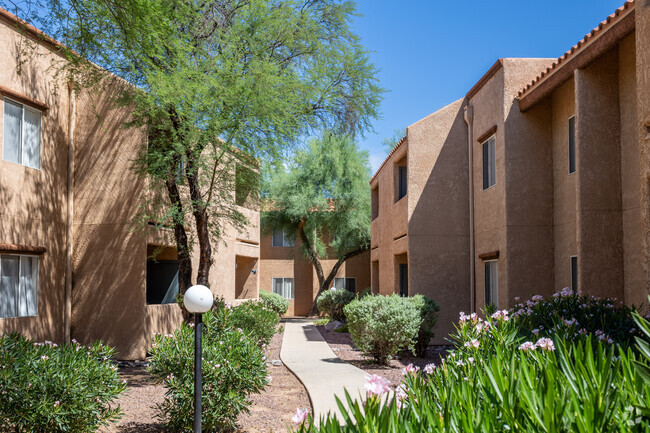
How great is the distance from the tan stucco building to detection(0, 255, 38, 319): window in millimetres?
8878

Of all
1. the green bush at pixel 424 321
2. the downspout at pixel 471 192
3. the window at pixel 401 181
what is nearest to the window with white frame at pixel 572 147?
the downspout at pixel 471 192

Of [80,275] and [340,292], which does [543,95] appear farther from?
[340,292]

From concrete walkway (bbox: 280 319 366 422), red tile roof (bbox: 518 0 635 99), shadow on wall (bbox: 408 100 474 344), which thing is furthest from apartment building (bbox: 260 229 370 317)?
red tile roof (bbox: 518 0 635 99)

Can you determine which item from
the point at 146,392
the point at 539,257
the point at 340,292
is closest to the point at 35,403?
the point at 146,392

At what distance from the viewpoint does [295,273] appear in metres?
34.2

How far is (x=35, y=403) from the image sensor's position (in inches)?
279

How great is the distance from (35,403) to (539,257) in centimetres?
988

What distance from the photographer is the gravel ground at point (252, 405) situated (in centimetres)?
865

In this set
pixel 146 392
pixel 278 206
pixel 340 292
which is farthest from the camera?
pixel 278 206

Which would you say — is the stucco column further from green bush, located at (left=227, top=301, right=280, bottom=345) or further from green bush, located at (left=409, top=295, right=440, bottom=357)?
green bush, located at (left=227, top=301, right=280, bottom=345)

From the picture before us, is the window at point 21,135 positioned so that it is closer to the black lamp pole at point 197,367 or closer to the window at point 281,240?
the black lamp pole at point 197,367

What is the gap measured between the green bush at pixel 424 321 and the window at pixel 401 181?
5.95 m

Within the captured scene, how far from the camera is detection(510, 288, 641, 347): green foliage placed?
729cm

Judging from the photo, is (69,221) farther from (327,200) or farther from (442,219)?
(327,200)
